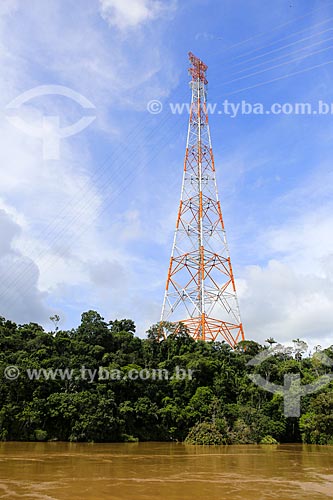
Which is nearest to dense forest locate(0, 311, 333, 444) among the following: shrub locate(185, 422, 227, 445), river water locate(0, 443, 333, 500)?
shrub locate(185, 422, 227, 445)

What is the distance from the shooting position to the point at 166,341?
127ft

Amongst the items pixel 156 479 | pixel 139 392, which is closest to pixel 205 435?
pixel 139 392

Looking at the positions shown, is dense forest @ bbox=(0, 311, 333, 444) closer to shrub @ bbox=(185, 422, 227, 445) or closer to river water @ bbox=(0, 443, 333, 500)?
shrub @ bbox=(185, 422, 227, 445)

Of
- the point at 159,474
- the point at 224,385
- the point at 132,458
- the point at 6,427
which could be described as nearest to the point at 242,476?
the point at 159,474

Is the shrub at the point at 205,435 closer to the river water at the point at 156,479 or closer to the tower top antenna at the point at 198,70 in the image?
the river water at the point at 156,479

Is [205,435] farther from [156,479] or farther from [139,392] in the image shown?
[156,479]

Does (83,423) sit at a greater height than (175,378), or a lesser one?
lesser

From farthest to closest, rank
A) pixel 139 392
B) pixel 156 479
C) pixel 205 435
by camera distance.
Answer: pixel 139 392, pixel 205 435, pixel 156 479

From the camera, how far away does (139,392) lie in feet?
110

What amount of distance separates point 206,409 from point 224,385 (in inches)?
141

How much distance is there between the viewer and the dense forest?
2967 centimetres

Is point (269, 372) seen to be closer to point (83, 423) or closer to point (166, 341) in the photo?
point (166, 341)

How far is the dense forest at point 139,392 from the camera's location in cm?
2967

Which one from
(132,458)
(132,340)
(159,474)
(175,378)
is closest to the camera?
(159,474)
